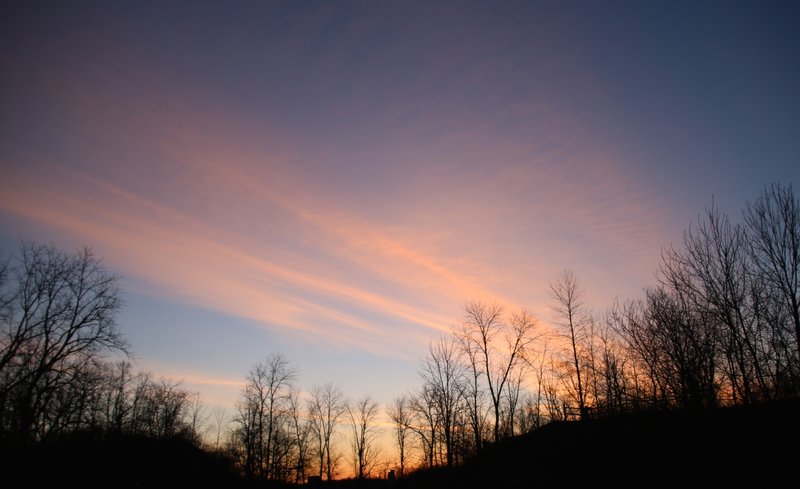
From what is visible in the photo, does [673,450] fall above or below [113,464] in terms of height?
above

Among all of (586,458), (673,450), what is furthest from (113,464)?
(673,450)

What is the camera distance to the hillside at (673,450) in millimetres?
11438

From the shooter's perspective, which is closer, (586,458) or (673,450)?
(673,450)

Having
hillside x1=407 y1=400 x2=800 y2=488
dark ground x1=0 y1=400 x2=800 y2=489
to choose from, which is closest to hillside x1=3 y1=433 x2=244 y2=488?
dark ground x1=0 y1=400 x2=800 y2=489

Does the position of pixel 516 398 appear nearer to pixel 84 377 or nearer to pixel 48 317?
pixel 84 377

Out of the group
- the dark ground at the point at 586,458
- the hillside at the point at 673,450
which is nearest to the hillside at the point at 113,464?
the dark ground at the point at 586,458

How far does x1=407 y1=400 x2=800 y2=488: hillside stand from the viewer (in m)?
11.4

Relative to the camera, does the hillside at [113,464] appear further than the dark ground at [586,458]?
Yes

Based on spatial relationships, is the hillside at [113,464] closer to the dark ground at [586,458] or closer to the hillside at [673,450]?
the dark ground at [586,458]

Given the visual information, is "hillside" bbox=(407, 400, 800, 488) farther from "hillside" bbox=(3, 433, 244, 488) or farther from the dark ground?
"hillside" bbox=(3, 433, 244, 488)

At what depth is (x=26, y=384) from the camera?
88.6 ft

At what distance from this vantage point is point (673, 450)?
1411 centimetres

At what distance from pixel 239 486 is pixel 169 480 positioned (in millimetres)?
9141

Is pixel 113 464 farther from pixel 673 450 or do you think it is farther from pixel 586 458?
pixel 673 450
